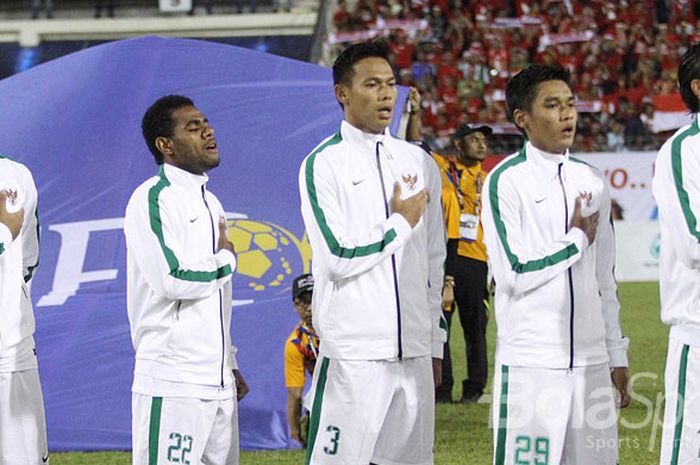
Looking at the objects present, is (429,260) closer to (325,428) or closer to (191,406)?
(325,428)

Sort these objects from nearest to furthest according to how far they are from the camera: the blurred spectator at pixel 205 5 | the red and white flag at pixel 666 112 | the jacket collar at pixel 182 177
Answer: the jacket collar at pixel 182 177 < the red and white flag at pixel 666 112 < the blurred spectator at pixel 205 5

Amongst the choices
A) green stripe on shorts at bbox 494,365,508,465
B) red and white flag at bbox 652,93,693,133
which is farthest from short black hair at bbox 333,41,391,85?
red and white flag at bbox 652,93,693,133

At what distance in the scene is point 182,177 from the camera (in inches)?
186

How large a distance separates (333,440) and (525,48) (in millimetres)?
21656

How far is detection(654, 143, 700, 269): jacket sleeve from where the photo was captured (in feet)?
13.5

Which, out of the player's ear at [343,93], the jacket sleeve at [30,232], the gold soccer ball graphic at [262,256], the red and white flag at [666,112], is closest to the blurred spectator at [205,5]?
the red and white flag at [666,112]

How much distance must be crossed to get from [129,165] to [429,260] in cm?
337

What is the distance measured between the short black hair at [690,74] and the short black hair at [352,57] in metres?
1.04

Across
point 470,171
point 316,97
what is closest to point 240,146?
point 316,97

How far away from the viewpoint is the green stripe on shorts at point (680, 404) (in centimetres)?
414

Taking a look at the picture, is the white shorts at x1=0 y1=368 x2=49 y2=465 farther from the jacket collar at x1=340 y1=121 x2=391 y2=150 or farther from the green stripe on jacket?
the jacket collar at x1=340 y1=121 x2=391 y2=150

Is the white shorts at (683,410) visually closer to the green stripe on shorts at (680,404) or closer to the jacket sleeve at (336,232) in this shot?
the green stripe on shorts at (680,404)

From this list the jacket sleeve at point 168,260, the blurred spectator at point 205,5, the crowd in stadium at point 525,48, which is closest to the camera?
the jacket sleeve at point 168,260

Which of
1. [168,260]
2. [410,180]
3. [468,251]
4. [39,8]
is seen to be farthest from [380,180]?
Result: [39,8]
